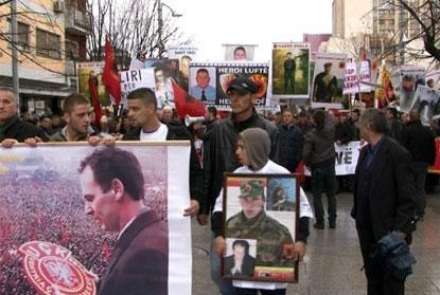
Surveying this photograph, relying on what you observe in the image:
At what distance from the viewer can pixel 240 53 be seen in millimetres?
27156

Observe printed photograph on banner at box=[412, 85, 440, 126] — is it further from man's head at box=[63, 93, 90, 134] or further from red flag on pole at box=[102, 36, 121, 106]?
man's head at box=[63, 93, 90, 134]

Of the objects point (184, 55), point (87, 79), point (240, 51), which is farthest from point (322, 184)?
point (184, 55)

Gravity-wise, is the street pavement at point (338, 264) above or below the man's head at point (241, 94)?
below

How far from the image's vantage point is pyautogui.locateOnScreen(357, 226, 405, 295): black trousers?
570 centimetres

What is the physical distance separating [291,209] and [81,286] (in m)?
1.32

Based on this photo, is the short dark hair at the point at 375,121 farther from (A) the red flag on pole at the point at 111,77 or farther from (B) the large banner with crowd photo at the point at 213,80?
(B) the large banner with crowd photo at the point at 213,80

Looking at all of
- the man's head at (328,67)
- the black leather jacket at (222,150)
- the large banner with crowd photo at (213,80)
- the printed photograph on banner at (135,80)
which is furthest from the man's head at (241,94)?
the man's head at (328,67)

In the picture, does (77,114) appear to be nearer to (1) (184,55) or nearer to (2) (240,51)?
(2) (240,51)

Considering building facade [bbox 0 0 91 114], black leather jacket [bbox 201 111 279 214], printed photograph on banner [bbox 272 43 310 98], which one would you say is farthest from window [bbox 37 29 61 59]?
black leather jacket [bbox 201 111 279 214]

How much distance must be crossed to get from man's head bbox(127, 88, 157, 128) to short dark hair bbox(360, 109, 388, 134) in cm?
169

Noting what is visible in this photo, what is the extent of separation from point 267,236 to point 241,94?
1.06 meters

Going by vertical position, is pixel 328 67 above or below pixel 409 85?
above

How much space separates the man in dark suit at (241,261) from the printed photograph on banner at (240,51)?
21.6m

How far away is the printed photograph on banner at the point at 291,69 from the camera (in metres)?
20.0
